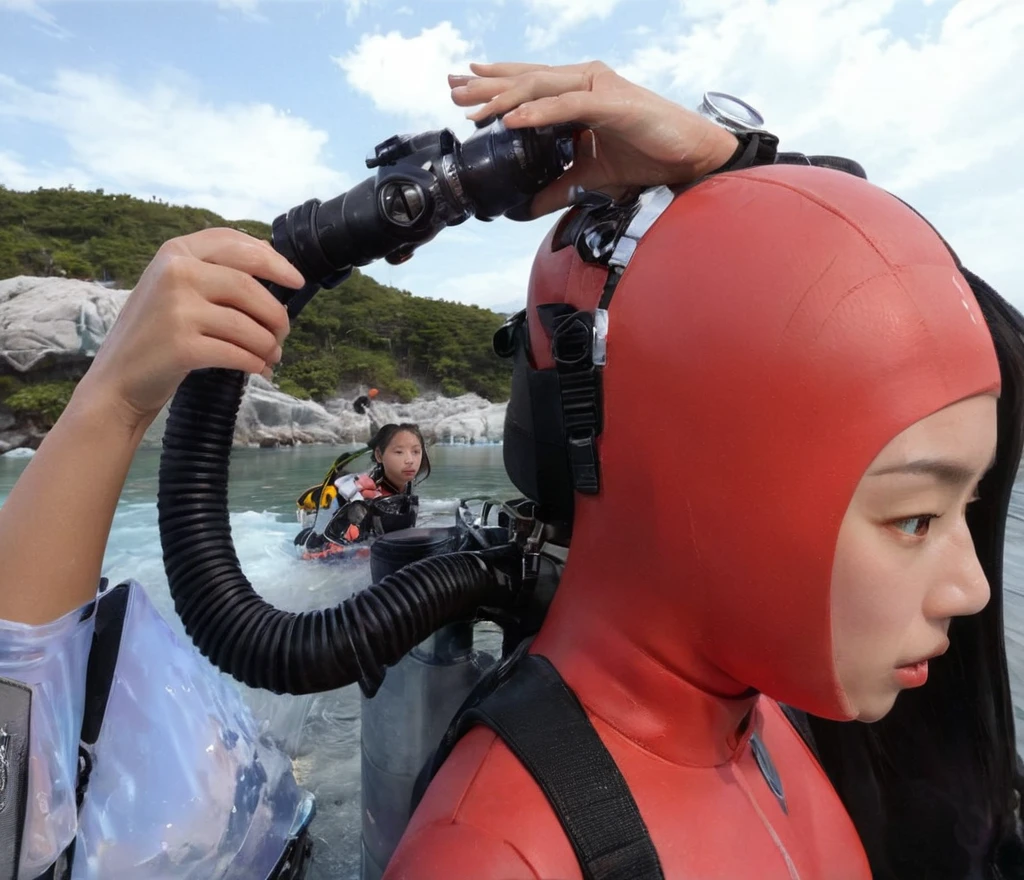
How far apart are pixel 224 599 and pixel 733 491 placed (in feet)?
2.69

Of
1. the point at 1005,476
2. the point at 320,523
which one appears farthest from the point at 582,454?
the point at 320,523

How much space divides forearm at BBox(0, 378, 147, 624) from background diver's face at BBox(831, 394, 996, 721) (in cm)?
100

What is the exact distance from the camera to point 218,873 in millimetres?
1273

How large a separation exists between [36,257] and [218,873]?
34.2 meters

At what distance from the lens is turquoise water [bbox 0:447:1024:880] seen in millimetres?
2188

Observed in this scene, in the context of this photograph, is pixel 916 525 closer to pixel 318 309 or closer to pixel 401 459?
pixel 401 459

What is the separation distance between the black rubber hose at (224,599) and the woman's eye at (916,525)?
31.1 inches

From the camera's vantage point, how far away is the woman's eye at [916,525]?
2.94 feet

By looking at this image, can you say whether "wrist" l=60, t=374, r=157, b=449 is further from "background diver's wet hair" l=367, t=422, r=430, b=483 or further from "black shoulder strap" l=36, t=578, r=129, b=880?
"background diver's wet hair" l=367, t=422, r=430, b=483

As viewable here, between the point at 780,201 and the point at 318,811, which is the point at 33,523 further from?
the point at 318,811

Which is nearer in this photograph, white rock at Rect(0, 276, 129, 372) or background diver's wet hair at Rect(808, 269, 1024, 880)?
background diver's wet hair at Rect(808, 269, 1024, 880)

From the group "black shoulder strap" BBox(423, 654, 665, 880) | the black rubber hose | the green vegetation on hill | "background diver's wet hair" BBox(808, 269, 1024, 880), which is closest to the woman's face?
"background diver's wet hair" BBox(808, 269, 1024, 880)

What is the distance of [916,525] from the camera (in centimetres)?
91

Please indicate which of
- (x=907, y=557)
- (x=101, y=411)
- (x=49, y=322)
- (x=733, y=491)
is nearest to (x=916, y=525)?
(x=907, y=557)
